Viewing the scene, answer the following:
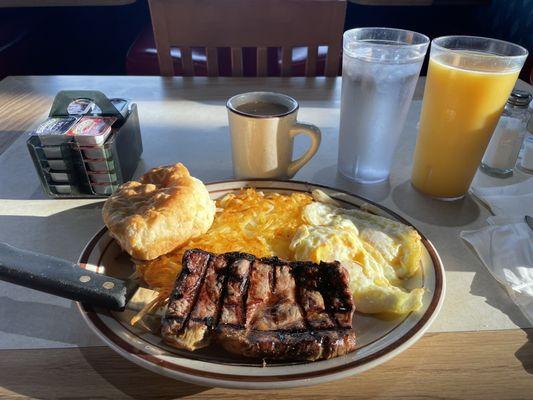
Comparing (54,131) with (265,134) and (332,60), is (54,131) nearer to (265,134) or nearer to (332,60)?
(265,134)

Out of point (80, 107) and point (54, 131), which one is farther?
point (80, 107)

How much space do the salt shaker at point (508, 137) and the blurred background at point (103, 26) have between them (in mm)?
2698

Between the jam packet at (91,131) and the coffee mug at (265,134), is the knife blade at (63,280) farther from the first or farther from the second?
the coffee mug at (265,134)

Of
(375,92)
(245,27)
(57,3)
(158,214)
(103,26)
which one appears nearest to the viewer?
(158,214)

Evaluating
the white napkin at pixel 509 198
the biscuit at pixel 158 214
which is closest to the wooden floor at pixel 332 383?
the biscuit at pixel 158 214

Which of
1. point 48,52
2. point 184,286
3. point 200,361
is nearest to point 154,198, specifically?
point 184,286

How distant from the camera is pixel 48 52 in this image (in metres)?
4.58

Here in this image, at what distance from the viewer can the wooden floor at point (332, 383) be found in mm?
807

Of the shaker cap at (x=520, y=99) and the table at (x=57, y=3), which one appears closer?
the shaker cap at (x=520, y=99)

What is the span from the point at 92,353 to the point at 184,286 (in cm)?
23

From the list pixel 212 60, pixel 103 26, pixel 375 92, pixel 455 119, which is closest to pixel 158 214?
pixel 375 92

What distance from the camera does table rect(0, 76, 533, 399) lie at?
820 mm

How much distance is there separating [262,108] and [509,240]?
0.82 m

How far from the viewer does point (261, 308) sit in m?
0.87
